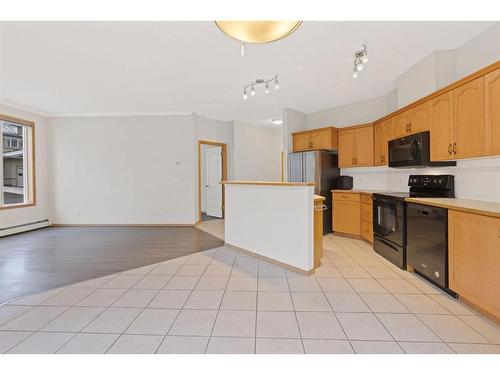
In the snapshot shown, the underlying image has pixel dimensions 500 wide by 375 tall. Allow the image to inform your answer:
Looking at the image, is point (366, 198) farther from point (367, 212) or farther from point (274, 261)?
point (274, 261)

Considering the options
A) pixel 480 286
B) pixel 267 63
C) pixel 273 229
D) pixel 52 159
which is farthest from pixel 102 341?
pixel 52 159

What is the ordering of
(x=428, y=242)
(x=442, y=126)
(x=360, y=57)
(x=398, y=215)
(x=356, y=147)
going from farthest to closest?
(x=356, y=147), (x=398, y=215), (x=360, y=57), (x=442, y=126), (x=428, y=242)

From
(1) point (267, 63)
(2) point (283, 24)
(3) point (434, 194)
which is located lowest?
(3) point (434, 194)

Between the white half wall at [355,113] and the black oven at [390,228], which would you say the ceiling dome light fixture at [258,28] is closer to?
the black oven at [390,228]

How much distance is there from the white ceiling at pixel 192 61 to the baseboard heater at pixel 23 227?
2607mm

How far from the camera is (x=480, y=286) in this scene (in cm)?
190

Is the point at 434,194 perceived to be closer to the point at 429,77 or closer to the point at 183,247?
the point at 429,77

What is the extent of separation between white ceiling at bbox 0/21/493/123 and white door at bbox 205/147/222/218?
228 centimetres

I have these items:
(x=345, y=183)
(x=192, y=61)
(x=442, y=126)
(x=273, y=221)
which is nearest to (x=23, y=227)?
(x=192, y=61)

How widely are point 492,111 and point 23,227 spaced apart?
7877mm

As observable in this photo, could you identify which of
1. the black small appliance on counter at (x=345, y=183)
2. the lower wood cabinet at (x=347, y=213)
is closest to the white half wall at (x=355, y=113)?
the black small appliance on counter at (x=345, y=183)

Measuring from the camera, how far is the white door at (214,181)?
7.00m

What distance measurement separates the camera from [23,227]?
4.97 m

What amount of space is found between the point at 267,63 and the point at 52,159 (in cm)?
578
